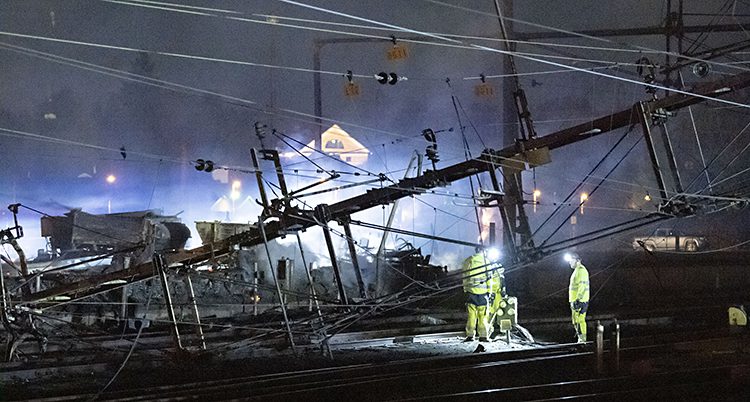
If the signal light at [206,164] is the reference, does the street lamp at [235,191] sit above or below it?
above

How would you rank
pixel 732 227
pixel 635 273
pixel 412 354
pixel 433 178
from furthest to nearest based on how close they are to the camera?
1. pixel 732 227
2. pixel 635 273
3. pixel 412 354
4. pixel 433 178

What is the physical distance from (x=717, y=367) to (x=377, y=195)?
7.31m

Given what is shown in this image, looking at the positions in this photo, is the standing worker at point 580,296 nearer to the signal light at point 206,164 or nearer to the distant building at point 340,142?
the signal light at point 206,164

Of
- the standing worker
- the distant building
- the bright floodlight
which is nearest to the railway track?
the standing worker

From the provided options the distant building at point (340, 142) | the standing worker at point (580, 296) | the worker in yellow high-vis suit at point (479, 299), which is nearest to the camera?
the standing worker at point (580, 296)

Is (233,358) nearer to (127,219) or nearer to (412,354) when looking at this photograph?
(412,354)

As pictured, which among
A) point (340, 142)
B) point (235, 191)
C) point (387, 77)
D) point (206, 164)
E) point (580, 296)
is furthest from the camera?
point (235, 191)

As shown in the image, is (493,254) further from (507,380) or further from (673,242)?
(673,242)

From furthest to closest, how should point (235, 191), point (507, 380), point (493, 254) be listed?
point (235, 191), point (493, 254), point (507, 380)

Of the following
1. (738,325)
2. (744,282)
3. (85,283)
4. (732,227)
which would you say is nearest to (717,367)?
(738,325)

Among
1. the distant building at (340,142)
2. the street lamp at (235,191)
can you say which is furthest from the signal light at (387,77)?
the street lamp at (235,191)

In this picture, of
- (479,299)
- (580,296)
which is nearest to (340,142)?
(479,299)

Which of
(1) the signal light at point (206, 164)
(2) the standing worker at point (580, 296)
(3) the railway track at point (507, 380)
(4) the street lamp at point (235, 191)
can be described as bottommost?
(3) the railway track at point (507, 380)

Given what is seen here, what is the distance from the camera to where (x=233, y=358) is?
15234 mm
